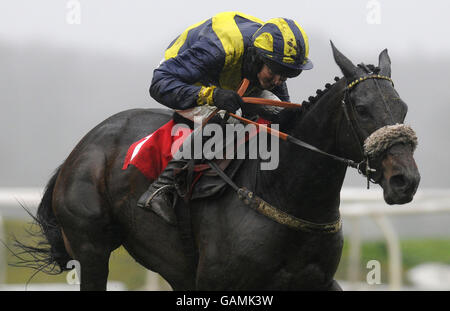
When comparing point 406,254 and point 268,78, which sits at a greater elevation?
point 268,78

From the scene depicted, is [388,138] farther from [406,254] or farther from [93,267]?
[406,254]

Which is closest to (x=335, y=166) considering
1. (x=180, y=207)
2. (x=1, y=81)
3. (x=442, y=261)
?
(x=180, y=207)

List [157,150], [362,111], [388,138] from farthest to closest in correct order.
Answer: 1. [157,150]
2. [362,111]
3. [388,138]

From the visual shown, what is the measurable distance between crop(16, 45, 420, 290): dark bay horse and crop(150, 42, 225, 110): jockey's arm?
0.43 metres

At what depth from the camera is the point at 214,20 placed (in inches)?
144

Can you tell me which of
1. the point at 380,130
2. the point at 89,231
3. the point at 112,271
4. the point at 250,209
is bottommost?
the point at 112,271

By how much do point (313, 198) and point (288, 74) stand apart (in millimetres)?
663

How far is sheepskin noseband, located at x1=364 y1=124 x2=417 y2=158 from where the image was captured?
2.79m

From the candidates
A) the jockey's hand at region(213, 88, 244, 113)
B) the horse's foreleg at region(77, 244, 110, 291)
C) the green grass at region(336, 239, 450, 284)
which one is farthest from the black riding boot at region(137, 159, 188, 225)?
the green grass at region(336, 239, 450, 284)

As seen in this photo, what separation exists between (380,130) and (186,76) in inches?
44.7

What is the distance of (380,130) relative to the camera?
2828 mm

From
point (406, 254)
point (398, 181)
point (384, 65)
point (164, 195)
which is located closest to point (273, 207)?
point (164, 195)

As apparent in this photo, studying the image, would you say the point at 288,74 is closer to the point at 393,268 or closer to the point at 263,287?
the point at 263,287

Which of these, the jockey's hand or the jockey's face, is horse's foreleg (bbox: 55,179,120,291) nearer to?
the jockey's hand
